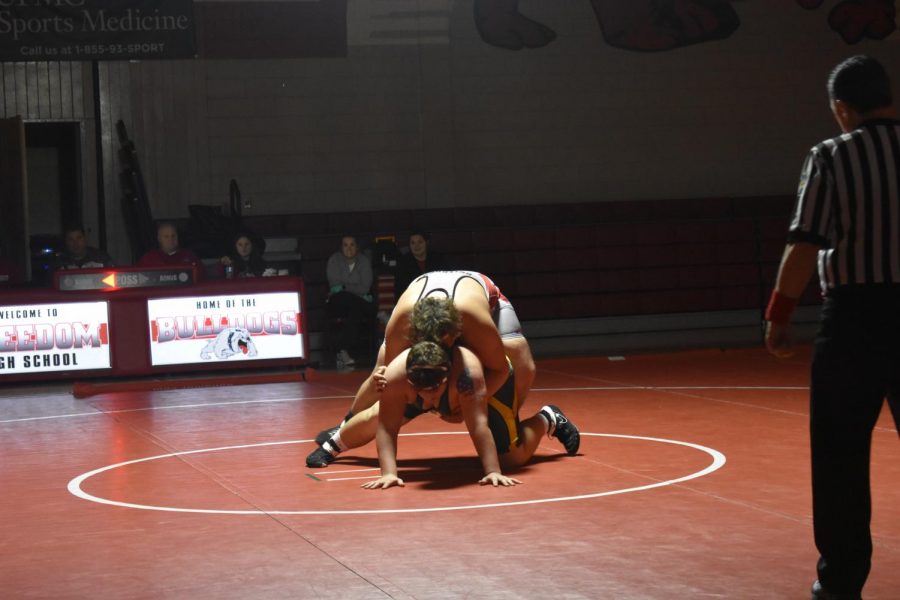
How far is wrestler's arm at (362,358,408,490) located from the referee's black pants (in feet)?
8.37

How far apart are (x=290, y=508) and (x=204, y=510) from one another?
369mm

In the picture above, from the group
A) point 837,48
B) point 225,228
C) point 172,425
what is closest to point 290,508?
point 172,425

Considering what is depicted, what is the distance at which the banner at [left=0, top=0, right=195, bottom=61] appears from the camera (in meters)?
13.2

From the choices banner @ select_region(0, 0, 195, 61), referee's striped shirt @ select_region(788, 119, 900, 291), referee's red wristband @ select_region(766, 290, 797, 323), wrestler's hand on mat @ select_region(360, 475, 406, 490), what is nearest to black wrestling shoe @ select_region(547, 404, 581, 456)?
wrestler's hand on mat @ select_region(360, 475, 406, 490)

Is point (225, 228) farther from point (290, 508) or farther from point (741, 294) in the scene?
point (290, 508)

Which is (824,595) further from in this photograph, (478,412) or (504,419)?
(504,419)

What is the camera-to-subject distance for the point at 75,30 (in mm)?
13273

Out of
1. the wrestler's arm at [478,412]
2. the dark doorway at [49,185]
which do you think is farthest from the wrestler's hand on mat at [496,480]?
the dark doorway at [49,185]

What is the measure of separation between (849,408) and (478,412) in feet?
8.37

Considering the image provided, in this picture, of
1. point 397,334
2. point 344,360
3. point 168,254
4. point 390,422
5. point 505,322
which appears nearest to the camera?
point 390,422

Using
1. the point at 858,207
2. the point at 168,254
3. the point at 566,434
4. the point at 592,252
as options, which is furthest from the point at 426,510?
the point at 592,252

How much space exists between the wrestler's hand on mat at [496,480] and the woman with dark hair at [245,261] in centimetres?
707

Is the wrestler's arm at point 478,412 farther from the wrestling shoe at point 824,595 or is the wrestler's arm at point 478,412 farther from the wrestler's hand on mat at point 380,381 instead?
the wrestling shoe at point 824,595

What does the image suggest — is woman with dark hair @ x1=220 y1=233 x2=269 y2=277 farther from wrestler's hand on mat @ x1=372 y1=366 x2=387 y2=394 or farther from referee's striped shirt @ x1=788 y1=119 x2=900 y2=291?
referee's striped shirt @ x1=788 y1=119 x2=900 y2=291
